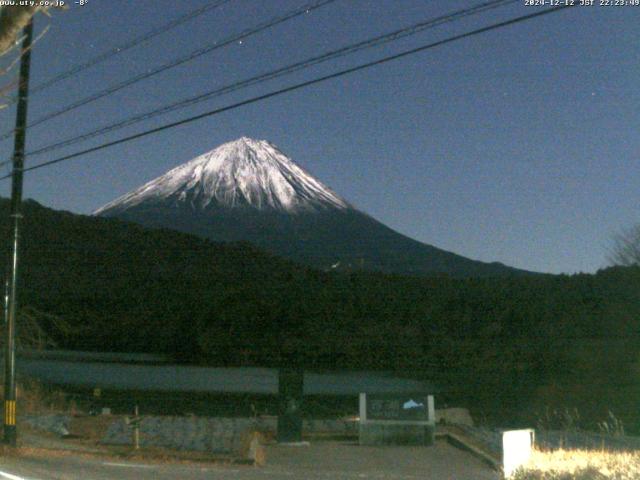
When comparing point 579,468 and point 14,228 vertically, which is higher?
point 14,228

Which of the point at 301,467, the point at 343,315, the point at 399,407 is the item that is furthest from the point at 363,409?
the point at 343,315

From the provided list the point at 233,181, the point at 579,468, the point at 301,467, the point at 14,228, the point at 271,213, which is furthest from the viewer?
the point at 271,213

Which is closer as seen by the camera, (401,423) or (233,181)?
(401,423)

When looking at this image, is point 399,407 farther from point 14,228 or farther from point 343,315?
point 343,315

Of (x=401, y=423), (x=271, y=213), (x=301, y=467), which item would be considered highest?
(x=271, y=213)

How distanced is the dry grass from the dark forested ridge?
27.4 metres

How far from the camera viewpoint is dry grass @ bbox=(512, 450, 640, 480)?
27.9ft

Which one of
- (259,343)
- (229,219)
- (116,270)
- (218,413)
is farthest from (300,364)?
(229,219)

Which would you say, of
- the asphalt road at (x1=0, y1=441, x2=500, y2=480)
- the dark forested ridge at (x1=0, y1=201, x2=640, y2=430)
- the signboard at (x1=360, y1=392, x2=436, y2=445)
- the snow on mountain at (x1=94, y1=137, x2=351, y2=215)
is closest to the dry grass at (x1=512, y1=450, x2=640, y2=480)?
the asphalt road at (x1=0, y1=441, x2=500, y2=480)

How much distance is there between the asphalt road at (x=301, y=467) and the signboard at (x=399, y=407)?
27.9 inches

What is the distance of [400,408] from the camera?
1903cm

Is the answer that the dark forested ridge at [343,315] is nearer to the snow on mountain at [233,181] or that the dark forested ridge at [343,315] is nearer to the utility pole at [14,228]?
the utility pole at [14,228]

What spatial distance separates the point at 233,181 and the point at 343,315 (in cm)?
4565

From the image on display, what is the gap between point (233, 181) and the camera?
92312 millimetres
